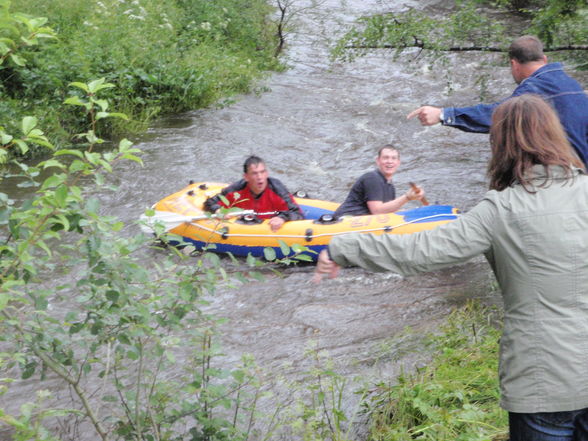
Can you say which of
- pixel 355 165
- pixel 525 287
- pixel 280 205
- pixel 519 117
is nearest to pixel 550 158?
pixel 519 117

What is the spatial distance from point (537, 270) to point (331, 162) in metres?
8.19

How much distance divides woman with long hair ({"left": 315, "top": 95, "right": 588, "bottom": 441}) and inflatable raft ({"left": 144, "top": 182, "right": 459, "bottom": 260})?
4244 mm

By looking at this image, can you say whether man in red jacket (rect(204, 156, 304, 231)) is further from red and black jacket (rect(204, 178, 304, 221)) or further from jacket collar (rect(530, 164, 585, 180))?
jacket collar (rect(530, 164, 585, 180))

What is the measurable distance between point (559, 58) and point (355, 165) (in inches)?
117

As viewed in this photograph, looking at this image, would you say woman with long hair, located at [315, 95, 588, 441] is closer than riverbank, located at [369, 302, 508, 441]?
Yes

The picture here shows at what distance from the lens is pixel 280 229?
7.46 meters

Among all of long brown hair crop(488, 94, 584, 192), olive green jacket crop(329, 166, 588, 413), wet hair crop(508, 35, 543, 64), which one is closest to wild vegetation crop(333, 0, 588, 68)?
wet hair crop(508, 35, 543, 64)

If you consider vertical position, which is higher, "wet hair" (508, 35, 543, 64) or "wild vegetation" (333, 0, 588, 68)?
"wet hair" (508, 35, 543, 64)

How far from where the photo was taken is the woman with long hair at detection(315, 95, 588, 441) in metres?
2.37

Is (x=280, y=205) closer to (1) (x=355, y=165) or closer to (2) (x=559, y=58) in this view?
(1) (x=355, y=165)

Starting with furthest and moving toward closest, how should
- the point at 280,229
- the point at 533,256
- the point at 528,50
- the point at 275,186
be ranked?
the point at 275,186 < the point at 280,229 < the point at 528,50 < the point at 533,256

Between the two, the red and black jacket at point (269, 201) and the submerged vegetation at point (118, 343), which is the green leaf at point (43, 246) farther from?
the red and black jacket at point (269, 201)

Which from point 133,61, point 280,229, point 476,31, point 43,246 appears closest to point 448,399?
point 43,246

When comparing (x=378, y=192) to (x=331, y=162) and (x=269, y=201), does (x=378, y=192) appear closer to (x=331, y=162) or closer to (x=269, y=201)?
(x=269, y=201)
